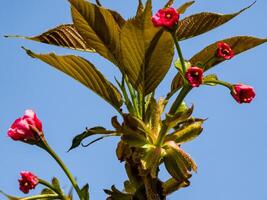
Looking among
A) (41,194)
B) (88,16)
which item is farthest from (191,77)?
(41,194)

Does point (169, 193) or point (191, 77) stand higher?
point (191, 77)

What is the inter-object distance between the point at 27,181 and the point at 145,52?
65 cm

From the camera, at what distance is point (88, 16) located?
8.63 feet

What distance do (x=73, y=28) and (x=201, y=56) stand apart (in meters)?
0.54

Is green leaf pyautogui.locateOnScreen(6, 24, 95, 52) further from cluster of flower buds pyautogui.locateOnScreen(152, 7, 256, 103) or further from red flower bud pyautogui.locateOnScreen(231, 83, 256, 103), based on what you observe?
red flower bud pyautogui.locateOnScreen(231, 83, 256, 103)

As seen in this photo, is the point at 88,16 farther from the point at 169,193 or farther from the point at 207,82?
the point at 169,193

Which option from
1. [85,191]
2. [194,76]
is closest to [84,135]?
[85,191]

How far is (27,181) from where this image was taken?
2553 millimetres

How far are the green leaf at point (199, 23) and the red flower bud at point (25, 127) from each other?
70 centimetres

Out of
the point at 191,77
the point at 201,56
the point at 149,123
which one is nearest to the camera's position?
the point at 191,77

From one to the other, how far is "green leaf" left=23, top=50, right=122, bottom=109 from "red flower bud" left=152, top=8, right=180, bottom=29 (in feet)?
1.13

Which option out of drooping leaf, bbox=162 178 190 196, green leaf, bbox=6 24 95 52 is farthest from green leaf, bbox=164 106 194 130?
green leaf, bbox=6 24 95 52

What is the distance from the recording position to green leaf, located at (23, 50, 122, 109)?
2578 mm

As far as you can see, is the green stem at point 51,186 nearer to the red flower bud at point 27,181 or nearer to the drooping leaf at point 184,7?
the red flower bud at point 27,181
